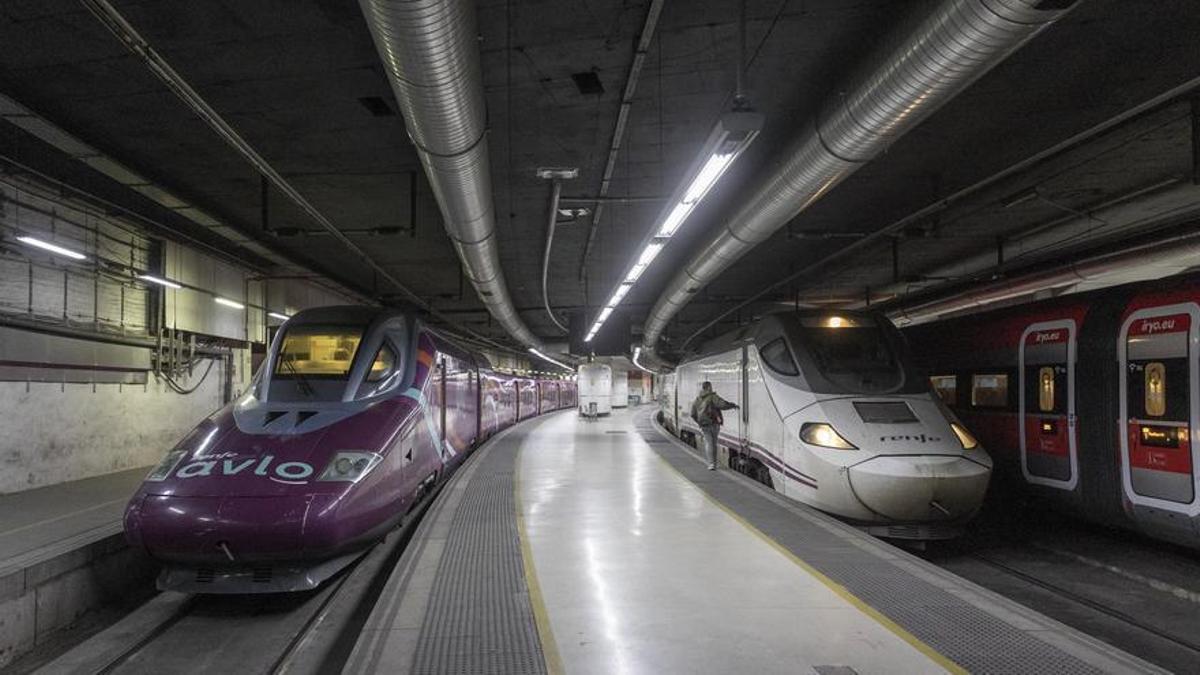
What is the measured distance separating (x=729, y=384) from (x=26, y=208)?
33.5 feet

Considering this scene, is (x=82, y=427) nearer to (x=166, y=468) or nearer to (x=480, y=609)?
(x=166, y=468)

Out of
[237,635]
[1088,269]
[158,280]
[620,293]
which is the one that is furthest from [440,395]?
[1088,269]

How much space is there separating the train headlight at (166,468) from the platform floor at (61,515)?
5.31 ft

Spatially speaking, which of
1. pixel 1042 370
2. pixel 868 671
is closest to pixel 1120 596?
pixel 1042 370

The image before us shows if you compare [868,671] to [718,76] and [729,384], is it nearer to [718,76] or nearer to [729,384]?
[718,76]

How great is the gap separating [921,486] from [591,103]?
16.9 feet

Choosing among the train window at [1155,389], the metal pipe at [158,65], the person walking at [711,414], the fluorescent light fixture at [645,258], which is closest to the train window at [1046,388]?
the train window at [1155,389]

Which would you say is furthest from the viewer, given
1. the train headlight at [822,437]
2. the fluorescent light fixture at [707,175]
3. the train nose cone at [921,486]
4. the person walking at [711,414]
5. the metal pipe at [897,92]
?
the person walking at [711,414]

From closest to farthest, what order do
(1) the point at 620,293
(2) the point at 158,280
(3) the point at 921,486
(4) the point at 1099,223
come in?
(3) the point at 921,486, (2) the point at 158,280, (4) the point at 1099,223, (1) the point at 620,293

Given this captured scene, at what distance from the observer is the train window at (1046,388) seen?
25.1 feet

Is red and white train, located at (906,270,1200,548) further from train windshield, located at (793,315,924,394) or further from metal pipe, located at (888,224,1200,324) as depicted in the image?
metal pipe, located at (888,224,1200,324)

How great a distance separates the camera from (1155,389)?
6.29 meters

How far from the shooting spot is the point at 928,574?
4.77m

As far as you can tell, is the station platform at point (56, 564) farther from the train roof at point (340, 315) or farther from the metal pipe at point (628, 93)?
the metal pipe at point (628, 93)
